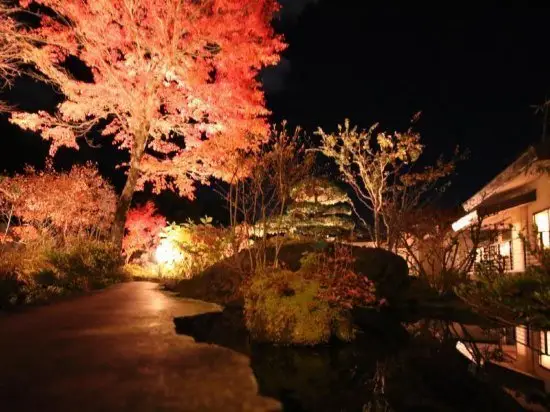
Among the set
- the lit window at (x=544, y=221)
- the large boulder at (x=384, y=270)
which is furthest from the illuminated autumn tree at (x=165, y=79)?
the lit window at (x=544, y=221)

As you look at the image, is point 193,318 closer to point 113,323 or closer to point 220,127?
point 113,323

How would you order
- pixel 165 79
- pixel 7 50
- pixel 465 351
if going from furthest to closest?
pixel 165 79 → pixel 7 50 → pixel 465 351

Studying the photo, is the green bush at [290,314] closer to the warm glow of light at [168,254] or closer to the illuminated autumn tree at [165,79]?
Result: the illuminated autumn tree at [165,79]

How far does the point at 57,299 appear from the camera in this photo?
29.4ft

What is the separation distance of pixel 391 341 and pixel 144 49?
10144 mm

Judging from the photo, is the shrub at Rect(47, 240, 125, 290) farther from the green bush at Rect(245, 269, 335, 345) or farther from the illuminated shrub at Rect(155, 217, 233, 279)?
the green bush at Rect(245, 269, 335, 345)

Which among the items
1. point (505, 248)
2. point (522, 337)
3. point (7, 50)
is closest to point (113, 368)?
point (7, 50)

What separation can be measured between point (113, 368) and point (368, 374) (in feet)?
8.68

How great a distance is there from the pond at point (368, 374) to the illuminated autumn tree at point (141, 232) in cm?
1519

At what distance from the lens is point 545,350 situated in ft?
20.6

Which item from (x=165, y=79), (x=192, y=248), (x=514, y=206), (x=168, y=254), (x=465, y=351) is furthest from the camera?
(x=168, y=254)

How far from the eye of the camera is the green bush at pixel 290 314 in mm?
6180

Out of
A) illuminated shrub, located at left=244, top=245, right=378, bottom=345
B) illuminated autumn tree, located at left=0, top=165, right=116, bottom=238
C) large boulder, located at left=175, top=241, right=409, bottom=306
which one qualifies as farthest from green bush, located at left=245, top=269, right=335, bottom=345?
illuminated autumn tree, located at left=0, top=165, right=116, bottom=238

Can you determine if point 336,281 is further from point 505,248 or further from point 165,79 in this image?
point 505,248
